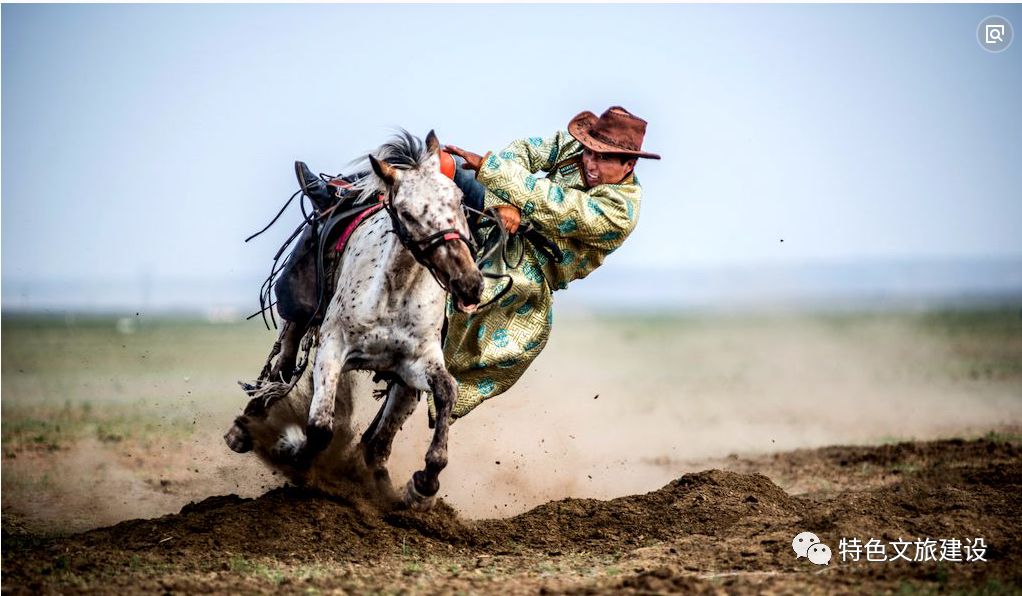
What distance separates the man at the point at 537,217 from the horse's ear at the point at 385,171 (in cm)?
71

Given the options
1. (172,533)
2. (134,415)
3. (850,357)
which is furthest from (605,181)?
(850,357)

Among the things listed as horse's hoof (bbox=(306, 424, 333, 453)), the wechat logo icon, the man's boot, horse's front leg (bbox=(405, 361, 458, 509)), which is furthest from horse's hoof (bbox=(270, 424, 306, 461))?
the wechat logo icon

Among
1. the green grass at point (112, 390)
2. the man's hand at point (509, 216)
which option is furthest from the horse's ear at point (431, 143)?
the green grass at point (112, 390)

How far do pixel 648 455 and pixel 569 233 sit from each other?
5.82 meters

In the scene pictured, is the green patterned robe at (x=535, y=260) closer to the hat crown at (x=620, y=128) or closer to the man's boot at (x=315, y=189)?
the hat crown at (x=620, y=128)

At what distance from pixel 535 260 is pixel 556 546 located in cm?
173

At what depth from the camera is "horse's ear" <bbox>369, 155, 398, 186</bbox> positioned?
18.6ft

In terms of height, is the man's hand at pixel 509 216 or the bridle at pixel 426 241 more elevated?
the man's hand at pixel 509 216

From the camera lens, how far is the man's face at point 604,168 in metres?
6.69

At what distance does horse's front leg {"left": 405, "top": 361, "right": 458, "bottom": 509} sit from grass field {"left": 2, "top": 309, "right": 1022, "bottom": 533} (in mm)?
1863

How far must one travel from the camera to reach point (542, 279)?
6.91m

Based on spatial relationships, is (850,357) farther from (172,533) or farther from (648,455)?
(172,533)

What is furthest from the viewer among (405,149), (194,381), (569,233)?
(194,381)

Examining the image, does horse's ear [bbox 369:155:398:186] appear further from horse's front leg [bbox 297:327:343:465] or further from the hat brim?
the hat brim
